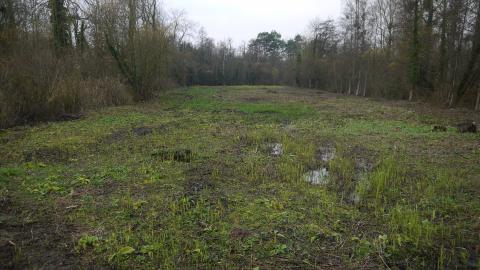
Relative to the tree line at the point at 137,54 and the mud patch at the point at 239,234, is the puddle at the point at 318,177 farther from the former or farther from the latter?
the tree line at the point at 137,54

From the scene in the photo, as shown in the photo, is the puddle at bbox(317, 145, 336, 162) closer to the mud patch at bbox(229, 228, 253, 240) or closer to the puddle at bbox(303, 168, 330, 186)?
the puddle at bbox(303, 168, 330, 186)

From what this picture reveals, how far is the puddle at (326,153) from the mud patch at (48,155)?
5709 millimetres

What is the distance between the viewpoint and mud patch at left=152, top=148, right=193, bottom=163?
284 inches

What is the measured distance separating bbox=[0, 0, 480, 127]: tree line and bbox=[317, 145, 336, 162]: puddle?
9341 millimetres

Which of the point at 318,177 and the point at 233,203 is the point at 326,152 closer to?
the point at 318,177

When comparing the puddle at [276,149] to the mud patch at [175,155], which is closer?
the mud patch at [175,155]

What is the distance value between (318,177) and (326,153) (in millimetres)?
2025

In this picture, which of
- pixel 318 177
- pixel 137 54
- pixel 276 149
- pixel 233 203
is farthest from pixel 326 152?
pixel 137 54

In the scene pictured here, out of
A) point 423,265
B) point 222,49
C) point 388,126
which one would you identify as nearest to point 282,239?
point 423,265

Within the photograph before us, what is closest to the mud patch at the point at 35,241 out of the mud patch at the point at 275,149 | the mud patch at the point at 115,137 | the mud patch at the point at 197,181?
the mud patch at the point at 197,181

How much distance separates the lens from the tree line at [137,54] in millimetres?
11828

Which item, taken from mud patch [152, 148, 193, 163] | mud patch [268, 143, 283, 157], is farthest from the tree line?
mud patch [268, 143, 283, 157]

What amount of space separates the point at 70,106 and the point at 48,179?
819cm

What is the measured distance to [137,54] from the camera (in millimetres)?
19094
